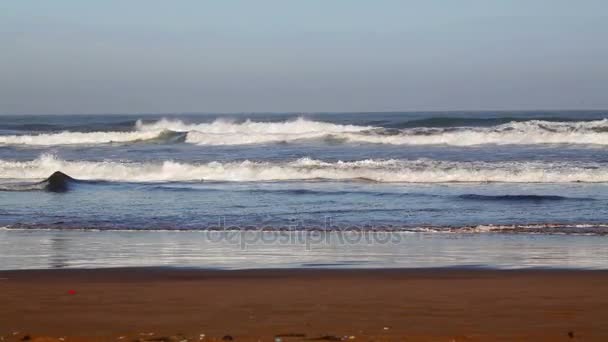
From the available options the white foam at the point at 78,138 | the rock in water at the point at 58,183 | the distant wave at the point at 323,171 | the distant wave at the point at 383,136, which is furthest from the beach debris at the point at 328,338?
the white foam at the point at 78,138

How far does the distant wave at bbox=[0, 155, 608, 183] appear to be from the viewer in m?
18.3

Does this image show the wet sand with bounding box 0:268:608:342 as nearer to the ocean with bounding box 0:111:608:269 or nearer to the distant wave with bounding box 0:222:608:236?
the ocean with bounding box 0:111:608:269

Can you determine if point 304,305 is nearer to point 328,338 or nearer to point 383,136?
point 328,338

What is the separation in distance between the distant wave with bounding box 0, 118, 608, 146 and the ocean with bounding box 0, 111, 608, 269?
0.69 ft

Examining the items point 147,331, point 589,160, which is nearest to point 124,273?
point 147,331

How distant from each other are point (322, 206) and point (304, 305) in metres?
7.50

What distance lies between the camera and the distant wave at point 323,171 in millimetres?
18281

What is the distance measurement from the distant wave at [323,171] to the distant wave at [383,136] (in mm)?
9000

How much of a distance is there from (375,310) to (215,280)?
188cm

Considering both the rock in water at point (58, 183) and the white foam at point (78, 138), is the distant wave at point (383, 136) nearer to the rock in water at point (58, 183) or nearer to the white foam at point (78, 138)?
the white foam at point (78, 138)

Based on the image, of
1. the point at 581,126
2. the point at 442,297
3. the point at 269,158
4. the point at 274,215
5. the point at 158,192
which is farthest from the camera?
the point at 581,126

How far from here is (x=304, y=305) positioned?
6.05m

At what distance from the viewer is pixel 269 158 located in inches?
947

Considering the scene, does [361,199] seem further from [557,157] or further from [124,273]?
[557,157]
